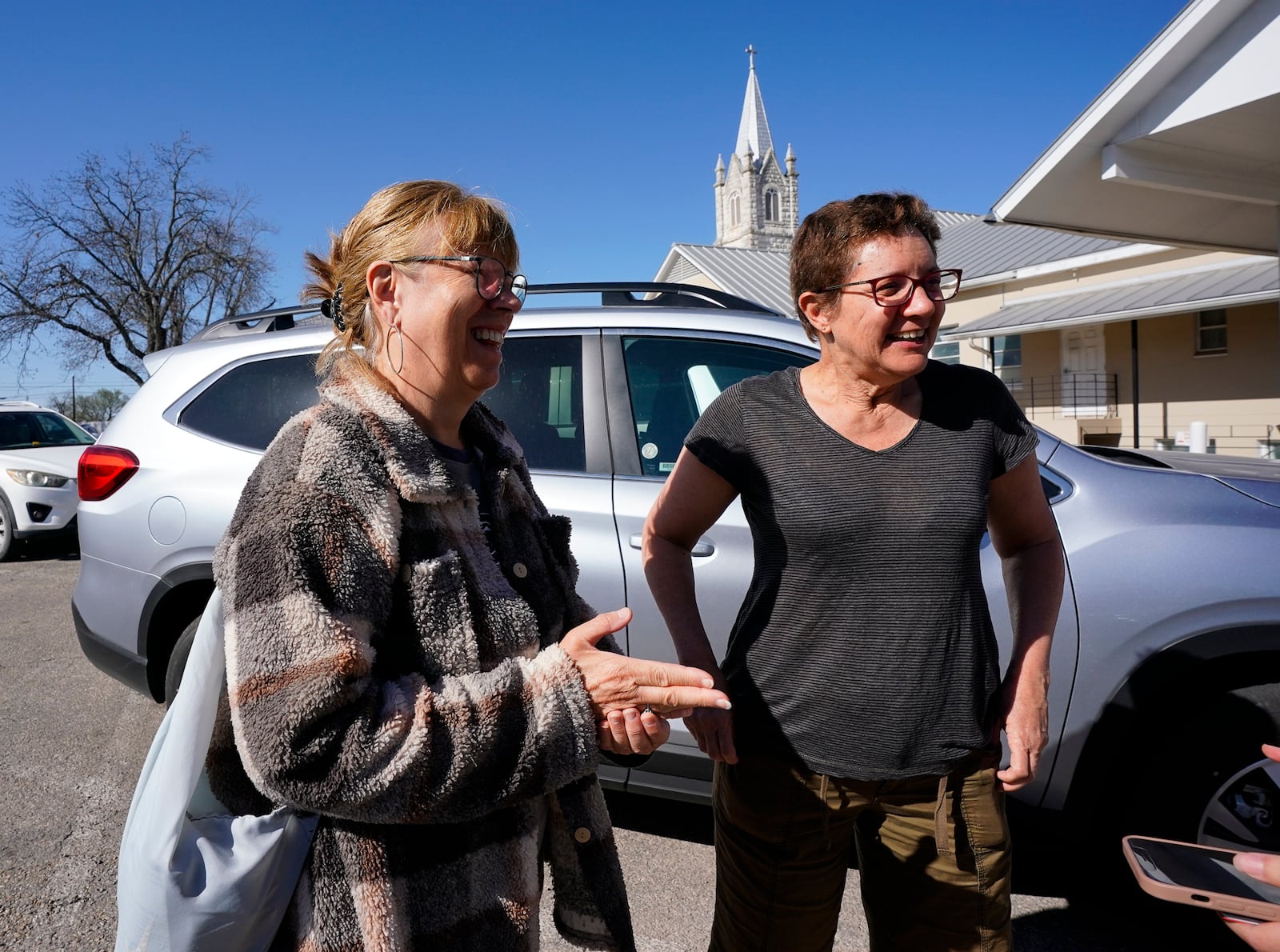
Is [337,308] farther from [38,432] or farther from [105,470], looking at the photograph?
[38,432]

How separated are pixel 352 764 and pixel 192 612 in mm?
2871

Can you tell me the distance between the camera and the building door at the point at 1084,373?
17141 mm

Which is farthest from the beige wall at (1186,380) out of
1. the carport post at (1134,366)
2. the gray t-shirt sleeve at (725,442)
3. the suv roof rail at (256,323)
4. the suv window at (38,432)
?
the suv window at (38,432)

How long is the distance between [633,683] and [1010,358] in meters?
19.7

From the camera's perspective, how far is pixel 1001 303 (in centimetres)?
1833

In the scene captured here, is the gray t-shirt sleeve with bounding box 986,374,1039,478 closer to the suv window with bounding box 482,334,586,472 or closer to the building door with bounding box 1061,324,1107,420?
the suv window with bounding box 482,334,586,472

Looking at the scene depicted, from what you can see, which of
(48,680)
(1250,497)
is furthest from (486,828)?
(48,680)

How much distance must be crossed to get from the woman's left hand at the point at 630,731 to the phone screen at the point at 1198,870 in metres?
0.78

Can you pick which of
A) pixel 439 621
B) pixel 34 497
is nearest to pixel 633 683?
pixel 439 621

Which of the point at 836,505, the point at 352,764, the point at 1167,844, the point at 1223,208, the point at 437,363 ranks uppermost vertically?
the point at 1223,208

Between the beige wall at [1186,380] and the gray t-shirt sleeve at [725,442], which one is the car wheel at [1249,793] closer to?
the gray t-shirt sleeve at [725,442]

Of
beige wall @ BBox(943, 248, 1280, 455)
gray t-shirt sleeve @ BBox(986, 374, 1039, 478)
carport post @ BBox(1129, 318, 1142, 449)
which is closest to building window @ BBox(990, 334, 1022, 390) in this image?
beige wall @ BBox(943, 248, 1280, 455)

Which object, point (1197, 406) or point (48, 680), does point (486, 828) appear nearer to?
point (48, 680)

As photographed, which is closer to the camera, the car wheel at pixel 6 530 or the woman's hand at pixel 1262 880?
the woman's hand at pixel 1262 880
